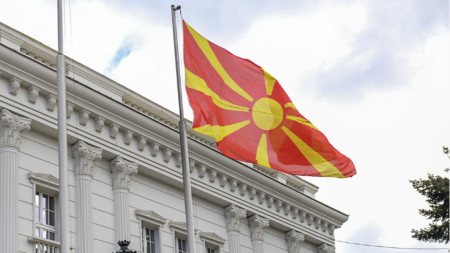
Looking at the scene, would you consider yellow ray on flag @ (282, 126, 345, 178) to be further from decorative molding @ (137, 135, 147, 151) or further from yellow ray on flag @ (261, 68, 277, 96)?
decorative molding @ (137, 135, 147, 151)

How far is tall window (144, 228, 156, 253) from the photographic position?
24.5m

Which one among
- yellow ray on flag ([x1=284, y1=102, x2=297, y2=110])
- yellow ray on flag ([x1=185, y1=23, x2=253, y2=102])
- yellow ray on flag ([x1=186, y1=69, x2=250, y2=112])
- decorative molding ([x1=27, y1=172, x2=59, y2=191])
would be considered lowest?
decorative molding ([x1=27, y1=172, x2=59, y2=191])

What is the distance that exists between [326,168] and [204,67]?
151 inches

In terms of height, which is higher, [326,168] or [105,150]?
[105,150]

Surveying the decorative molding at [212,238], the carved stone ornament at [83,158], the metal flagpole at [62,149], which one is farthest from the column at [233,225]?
the metal flagpole at [62,149]

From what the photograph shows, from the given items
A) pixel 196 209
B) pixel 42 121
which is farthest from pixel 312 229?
pixel 42 121

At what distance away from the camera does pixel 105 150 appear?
23.7 m

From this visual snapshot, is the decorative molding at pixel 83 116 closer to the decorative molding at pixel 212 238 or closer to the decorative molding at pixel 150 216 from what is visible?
the decorative molding at pixel 150 216

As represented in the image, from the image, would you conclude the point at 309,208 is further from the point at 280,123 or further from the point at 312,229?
the point at 280,123

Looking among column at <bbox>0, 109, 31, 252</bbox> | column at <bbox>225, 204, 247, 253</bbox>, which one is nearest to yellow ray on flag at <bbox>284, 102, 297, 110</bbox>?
column at <bbox>0, 109, 31, 252</bbox>

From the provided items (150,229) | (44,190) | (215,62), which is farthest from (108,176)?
(215,62)

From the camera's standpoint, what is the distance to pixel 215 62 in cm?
2033

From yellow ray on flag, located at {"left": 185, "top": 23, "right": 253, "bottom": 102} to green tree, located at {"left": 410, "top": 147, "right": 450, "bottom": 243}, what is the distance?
2037cm

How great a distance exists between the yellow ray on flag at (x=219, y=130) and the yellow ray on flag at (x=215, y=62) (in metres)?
0.80
